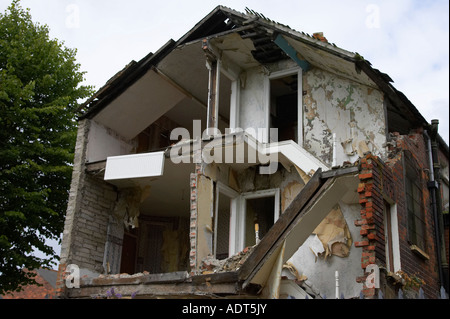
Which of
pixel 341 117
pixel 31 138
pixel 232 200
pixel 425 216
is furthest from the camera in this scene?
pixel 31 138

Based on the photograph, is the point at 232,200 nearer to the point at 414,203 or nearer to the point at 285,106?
the point at 285,106

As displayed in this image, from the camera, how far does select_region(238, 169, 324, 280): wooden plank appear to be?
A: 9.77 metres

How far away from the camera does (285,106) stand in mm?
15016

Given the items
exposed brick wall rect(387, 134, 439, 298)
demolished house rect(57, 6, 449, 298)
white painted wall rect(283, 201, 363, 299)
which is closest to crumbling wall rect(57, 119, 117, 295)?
demolished house rect(57, 6, 449, 298)

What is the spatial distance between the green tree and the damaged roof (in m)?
1.75

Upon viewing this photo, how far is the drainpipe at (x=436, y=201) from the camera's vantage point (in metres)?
13.5

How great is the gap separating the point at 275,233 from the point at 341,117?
4260mm

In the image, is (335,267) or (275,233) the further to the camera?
(335,267)

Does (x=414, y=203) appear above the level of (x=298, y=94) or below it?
below

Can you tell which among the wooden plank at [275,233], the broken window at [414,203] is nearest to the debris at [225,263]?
the wooden plank at [275,233]

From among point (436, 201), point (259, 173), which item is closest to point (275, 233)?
point (259, 173)

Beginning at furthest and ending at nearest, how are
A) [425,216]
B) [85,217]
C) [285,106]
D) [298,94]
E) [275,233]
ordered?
[285,106]
[85,217]
[298,94]
[425,216]
[275,233]

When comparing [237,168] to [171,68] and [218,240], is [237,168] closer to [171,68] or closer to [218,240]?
[218,240]

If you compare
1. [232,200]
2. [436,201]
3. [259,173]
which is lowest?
[232,200]
